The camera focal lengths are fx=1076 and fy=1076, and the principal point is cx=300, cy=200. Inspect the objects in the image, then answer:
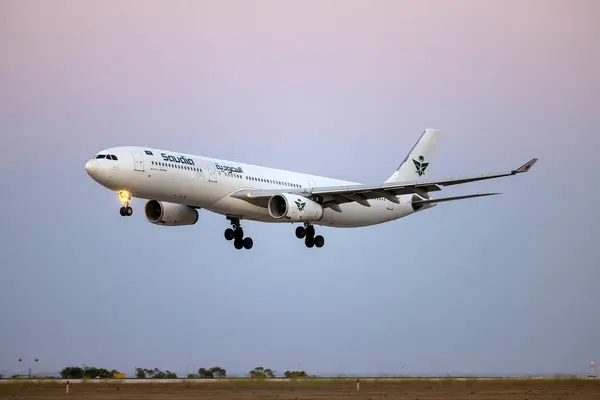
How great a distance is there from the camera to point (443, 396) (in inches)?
1690

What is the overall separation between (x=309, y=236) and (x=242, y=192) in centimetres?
694

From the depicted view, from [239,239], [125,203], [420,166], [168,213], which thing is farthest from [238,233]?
[420,166]

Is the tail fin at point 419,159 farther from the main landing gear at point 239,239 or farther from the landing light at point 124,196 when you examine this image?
the landing light at point 124,196

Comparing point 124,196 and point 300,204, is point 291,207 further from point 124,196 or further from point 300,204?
point 124,196

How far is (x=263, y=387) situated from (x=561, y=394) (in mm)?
12868

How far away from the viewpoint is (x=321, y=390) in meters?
47.1

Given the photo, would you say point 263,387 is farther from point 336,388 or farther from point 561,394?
point 561,394

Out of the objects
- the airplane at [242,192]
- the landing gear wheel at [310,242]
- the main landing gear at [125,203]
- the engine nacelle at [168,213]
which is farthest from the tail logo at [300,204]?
the main landing gear at [125,203]

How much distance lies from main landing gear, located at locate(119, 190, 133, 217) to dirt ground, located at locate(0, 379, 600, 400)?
8.22 m

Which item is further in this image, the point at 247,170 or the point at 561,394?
the point at 247,170

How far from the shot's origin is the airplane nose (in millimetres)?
50797

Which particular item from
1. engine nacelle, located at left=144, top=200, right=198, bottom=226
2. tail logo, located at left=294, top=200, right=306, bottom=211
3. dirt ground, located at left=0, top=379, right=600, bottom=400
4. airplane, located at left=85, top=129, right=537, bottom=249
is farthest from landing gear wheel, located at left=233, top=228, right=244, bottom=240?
dirt ground, located at left=0, top=379, right=600, bottom=400

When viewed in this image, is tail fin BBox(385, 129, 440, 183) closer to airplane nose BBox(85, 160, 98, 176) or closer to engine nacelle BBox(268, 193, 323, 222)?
engine nacelle BBox(268, 193, 323, 222)

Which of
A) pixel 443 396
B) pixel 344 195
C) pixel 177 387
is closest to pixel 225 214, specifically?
pixel 344 195
